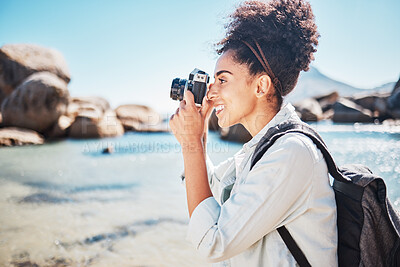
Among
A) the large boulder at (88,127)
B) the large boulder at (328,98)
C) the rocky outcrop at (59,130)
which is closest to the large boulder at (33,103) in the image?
the rocky outcrop at (59,130)

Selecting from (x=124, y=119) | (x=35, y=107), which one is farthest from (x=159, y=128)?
(x=35, y=107)

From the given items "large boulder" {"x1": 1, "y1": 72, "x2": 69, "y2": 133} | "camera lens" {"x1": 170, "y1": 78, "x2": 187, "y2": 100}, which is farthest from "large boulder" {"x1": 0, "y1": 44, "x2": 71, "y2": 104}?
"camera lens" {"x1": 170, "y1": 78, "x2": 187, "y2": 100}

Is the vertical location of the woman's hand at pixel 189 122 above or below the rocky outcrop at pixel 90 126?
above

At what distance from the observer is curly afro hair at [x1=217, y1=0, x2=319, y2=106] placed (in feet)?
4.51

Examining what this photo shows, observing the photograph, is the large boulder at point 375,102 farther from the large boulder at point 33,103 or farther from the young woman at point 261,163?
the young woman at point 261,163

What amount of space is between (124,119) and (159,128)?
2.31 meters

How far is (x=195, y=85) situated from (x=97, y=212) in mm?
3272

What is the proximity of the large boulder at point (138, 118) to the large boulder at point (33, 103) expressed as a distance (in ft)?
20.7

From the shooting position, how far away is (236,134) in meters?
11.0

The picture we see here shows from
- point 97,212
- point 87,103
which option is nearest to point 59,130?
point 87,103

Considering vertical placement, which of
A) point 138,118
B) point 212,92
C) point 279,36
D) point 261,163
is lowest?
point 138,118

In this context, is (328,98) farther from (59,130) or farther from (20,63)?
(20,63)

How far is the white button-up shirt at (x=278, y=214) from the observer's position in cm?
100

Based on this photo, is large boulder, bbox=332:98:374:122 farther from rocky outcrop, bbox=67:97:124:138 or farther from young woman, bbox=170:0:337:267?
young woman, bbox=170:0:337:267
